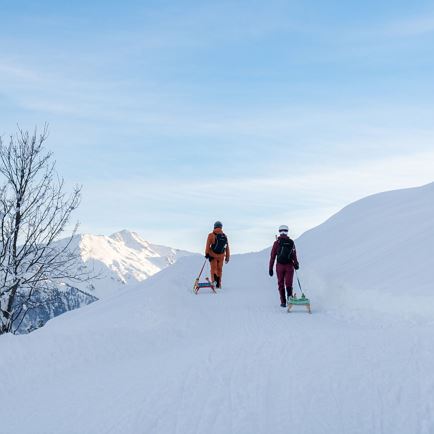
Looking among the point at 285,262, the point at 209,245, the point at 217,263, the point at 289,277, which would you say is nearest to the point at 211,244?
the point at 209,245

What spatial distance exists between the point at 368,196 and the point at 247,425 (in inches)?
978

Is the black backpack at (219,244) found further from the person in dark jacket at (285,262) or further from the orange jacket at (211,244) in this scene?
the person in dark jacket at (285,262)

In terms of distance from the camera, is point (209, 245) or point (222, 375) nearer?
point (222, 375)

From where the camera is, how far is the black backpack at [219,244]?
51.3 feet

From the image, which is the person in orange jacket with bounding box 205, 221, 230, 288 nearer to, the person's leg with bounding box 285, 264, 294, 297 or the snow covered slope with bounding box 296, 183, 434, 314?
the snow covered slope with bounding box 296, 183, 434, 314

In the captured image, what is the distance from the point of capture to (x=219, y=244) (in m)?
15.7

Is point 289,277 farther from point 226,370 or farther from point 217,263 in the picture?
point 226,370

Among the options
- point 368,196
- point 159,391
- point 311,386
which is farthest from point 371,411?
point 368,196

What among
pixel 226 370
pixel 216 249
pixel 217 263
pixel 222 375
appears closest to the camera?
pixel 222 375

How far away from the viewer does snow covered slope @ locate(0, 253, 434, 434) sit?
242 inches

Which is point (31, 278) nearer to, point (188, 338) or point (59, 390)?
point (188, 338)

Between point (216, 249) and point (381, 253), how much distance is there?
4.80 metres

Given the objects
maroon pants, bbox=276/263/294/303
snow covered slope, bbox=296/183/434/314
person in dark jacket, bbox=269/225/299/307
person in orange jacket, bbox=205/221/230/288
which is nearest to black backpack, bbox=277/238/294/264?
person in dark jacket, bbox=269/225/299/307

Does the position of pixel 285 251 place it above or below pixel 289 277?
above
